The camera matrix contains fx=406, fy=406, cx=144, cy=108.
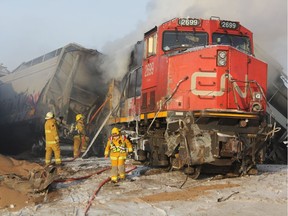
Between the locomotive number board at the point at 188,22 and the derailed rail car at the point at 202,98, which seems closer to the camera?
the derailed rail car at the point at 202,98

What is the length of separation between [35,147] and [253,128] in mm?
8412

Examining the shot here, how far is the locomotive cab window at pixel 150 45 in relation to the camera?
29.5 ft

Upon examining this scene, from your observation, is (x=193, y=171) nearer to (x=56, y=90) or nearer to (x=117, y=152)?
(x=117, y=152)

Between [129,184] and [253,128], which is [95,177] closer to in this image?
[129,184]

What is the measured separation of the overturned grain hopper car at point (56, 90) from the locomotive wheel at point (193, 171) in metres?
5.49

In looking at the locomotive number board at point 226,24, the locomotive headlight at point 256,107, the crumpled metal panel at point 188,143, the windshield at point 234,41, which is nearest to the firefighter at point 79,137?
the crumpled metal panel at point 188,143

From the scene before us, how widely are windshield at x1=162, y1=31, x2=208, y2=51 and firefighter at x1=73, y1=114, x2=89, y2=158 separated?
15.6 ft

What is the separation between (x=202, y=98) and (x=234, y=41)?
193cm

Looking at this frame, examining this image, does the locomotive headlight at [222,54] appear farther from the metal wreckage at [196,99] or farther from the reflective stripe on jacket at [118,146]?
the reflective stripe on jacket at [118,146]

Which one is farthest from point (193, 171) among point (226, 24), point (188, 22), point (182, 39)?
point (226, 24)

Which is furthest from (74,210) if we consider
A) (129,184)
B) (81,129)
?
(81,129)

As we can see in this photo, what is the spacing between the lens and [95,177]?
338 inches

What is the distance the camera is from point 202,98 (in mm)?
8039

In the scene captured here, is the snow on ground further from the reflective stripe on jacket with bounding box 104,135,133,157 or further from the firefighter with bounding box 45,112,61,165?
the firefighter with bounding box 45,112,61,165
